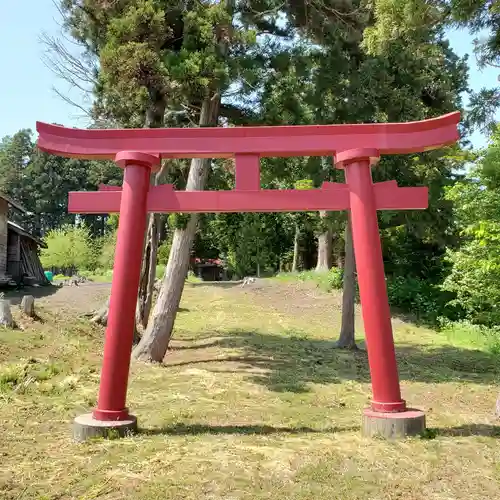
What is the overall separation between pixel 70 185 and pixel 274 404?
160 feet

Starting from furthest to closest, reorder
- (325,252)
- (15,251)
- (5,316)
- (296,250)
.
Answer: (296,250)
(325,252)
(15,251)
(5,316)

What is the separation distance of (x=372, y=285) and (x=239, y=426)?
79.3 inches

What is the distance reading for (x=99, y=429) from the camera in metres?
4.74

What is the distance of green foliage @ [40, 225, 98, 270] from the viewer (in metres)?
36.1

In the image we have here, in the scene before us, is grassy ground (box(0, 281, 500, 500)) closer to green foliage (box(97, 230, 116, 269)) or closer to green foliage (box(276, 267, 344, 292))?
green foliage (box(276, 267, 344, 292))

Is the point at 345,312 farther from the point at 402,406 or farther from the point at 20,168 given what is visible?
the point at 20,168

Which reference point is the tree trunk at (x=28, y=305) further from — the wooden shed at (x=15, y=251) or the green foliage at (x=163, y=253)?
the green foliage at (x=163, y=253)

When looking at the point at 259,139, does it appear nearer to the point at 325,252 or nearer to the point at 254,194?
the point at 254,194

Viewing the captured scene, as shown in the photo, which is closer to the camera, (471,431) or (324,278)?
(471,431)

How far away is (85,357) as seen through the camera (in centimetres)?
905

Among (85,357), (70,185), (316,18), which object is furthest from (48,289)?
(70,185)

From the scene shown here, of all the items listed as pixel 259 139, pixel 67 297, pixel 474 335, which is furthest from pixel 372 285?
pixel 67 297

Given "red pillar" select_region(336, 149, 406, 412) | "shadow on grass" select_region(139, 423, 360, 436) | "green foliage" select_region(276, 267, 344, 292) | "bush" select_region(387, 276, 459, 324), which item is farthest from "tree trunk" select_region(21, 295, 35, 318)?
Answer: "green foliage" select_region(276, 267, 344, 292)

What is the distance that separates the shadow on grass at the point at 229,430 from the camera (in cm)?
504
